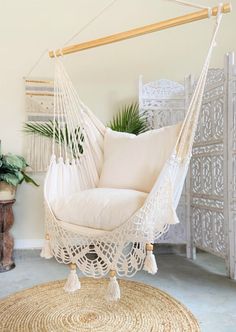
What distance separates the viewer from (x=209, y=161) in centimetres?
227

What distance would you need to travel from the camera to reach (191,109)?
1.53m

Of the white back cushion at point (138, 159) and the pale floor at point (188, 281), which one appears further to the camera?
the white back cushion at point (138, 159)

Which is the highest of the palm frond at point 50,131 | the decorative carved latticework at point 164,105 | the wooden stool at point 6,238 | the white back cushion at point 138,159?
the decorative carved latticework at point 164,105

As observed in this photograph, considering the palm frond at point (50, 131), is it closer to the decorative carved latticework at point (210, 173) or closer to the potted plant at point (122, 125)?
the potted plant at point (122, 125)

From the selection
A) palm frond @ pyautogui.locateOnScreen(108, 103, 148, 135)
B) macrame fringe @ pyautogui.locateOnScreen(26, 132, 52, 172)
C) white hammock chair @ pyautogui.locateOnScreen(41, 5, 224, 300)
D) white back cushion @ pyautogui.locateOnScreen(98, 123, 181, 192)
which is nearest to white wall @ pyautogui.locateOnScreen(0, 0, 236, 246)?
Answer: macrame fringe @ pyautogui.locateOnScreen(26, 132, 52, 172)

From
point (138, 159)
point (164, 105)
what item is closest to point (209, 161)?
point (164, 105)

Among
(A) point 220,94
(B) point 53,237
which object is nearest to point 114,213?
(B) point 53,237

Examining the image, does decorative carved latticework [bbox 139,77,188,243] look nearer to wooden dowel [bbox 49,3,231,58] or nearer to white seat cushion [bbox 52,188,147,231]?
wooden dowel [bbox 49,3,231,58]

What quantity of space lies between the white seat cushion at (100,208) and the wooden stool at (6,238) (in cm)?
94

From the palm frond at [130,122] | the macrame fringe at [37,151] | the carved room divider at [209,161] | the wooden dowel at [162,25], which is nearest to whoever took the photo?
the wooden dowel at [162,25]

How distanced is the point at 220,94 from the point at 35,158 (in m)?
1.57

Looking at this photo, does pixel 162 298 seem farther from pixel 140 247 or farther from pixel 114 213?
pixel 114 213

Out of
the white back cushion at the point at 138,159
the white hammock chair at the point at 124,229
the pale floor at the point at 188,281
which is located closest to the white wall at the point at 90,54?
the pale floor at the point at 188,281

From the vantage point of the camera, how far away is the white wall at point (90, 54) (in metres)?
2.68
